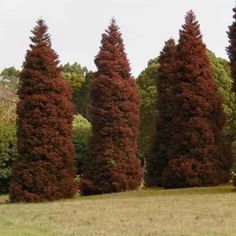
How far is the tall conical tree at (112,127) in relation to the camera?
30516 millimetres

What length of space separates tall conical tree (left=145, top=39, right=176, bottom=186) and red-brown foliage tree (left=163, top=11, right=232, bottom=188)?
257 cm

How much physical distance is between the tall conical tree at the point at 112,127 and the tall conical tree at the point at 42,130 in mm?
3295

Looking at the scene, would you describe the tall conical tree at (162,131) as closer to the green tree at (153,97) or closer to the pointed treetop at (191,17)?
the pointed treetop at (191,17)

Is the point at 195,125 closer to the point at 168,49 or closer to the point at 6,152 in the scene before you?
the point at 168,49

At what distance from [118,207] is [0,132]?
62.4ft

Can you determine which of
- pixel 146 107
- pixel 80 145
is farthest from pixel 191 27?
pixel 146 107

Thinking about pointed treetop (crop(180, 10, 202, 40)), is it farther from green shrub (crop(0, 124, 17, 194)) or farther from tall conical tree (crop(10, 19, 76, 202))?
green shrub (crop(0, 124, 17, 194))

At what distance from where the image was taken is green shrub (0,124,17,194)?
123 feet

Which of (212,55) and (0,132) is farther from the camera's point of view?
(212,55)

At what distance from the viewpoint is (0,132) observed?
125ft

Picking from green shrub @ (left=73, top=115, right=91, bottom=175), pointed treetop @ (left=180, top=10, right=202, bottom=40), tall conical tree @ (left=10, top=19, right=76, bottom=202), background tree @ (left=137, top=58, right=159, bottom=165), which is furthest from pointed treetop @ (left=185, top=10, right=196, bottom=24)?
background tree @ (left=137, top=58, right=159, bottom=165)

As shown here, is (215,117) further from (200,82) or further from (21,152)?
(21,152)

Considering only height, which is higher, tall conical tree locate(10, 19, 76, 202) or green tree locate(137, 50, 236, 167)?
green tree locate(137, 50, 236, 167)

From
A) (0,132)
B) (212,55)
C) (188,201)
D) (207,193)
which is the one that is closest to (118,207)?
(188,201)
